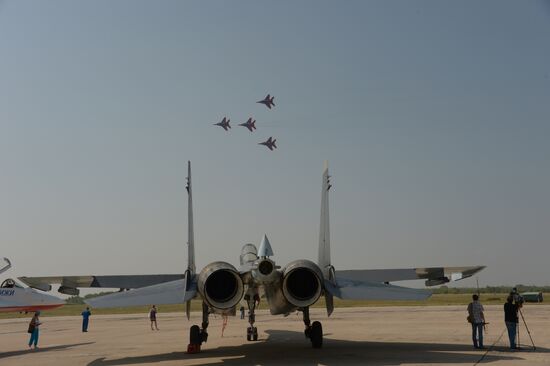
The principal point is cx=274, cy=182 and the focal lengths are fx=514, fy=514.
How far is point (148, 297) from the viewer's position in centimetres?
1097

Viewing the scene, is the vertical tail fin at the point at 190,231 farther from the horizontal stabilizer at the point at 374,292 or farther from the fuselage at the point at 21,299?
the fuselage at the point at 21,299

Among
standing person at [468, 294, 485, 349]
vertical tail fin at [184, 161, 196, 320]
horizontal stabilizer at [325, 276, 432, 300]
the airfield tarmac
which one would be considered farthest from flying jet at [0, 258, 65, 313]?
standing person at [468, 294, 485, 349]

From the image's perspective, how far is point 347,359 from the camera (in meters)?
11.0

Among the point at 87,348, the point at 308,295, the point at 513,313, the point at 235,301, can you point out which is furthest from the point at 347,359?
the point at 87,348

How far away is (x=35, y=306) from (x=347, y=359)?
1369 centimetres

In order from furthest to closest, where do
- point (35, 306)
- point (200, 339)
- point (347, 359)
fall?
point (35, 306) → point (200, 339) → point (347, 359)

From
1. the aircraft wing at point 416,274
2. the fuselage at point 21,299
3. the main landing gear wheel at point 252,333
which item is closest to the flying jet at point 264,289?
the aircraft wing at point 416,274

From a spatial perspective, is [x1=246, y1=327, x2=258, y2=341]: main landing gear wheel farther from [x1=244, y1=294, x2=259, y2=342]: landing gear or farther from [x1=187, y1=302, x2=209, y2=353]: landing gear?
[x1=187, y1=302, x2=209, y2=353]: landing gear

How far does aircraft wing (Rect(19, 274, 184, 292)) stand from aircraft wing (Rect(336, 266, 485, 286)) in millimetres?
5215

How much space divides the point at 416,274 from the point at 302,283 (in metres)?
4.68

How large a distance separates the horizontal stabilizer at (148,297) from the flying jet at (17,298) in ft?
29.1

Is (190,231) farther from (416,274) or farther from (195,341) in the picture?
(416,274)

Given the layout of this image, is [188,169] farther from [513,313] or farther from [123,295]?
[513,313]

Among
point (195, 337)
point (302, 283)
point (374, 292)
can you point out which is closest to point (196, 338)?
point (195, 337)
